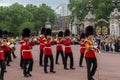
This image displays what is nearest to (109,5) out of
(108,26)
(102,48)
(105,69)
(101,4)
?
(101,4)

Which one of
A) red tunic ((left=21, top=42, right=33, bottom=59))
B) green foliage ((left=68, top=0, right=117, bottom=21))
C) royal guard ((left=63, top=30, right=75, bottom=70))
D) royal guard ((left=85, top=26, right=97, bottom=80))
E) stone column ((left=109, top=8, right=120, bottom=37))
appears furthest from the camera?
green foliage ((left=68, top=0, right=117, bottom=21))

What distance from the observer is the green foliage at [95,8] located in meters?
56.2

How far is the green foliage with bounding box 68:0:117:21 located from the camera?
5622 centimetres

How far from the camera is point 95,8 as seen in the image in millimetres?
59188

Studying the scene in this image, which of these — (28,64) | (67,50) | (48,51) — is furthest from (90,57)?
(67,50)

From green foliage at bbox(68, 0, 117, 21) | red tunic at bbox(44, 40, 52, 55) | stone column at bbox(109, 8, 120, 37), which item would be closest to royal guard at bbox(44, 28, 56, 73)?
red tunic at bbox(44, 40, 52, 55)

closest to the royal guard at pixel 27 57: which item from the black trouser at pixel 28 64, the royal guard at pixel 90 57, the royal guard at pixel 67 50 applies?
the black trouser at pixel 28 64

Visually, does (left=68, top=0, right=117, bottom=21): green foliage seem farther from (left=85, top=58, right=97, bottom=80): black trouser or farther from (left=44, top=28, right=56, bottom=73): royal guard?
(left=85, top=58, right=97, bottom=80): black trouser

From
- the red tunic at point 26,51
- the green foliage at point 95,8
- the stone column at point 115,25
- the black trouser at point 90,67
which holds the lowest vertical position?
the black trouser at point 90,67

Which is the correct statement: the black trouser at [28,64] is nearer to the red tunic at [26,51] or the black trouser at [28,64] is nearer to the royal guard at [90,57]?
the red tunic at [26,51]

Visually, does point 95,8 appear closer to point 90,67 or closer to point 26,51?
point 26,51

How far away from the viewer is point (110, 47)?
27.0 metres

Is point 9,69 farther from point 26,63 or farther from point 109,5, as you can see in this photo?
point 109,5

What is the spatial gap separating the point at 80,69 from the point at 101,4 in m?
41.7
